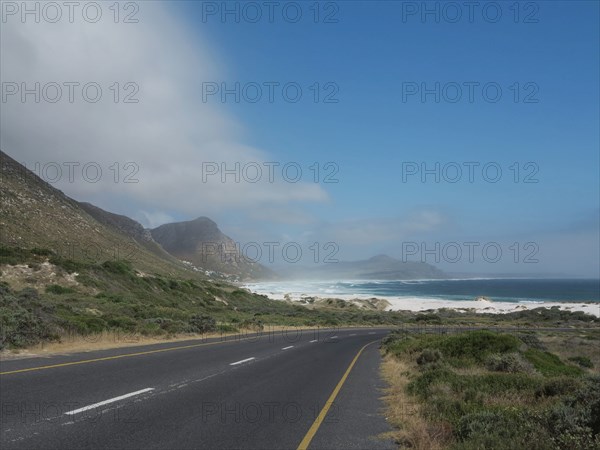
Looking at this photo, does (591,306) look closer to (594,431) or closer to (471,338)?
(471,338)

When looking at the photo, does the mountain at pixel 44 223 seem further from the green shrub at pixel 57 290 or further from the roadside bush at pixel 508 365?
the roadside bush at pixel 508 365

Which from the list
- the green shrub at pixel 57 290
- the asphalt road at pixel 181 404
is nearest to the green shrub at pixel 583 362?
the asphalt road at pixel 181 404

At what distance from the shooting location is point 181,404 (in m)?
9.43

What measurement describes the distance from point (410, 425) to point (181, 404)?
14.3ft

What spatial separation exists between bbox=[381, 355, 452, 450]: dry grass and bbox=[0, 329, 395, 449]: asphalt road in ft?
1.04

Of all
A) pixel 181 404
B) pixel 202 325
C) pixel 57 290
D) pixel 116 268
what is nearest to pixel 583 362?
pixel 202 325

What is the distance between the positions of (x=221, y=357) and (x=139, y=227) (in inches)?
5939

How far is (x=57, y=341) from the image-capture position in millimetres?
18625

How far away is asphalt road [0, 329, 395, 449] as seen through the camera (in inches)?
282

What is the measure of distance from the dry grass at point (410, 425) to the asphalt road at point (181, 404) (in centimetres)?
32

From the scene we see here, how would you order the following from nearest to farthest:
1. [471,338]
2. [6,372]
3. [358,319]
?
[6,372] → [471,338] → [358,319]

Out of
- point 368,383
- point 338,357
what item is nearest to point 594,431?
point 368,383

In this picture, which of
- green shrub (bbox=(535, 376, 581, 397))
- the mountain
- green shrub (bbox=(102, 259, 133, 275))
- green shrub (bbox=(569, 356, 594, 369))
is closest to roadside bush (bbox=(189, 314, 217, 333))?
green shrub (bbox=(569, 356, 594, 369))

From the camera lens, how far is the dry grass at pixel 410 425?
716cm
